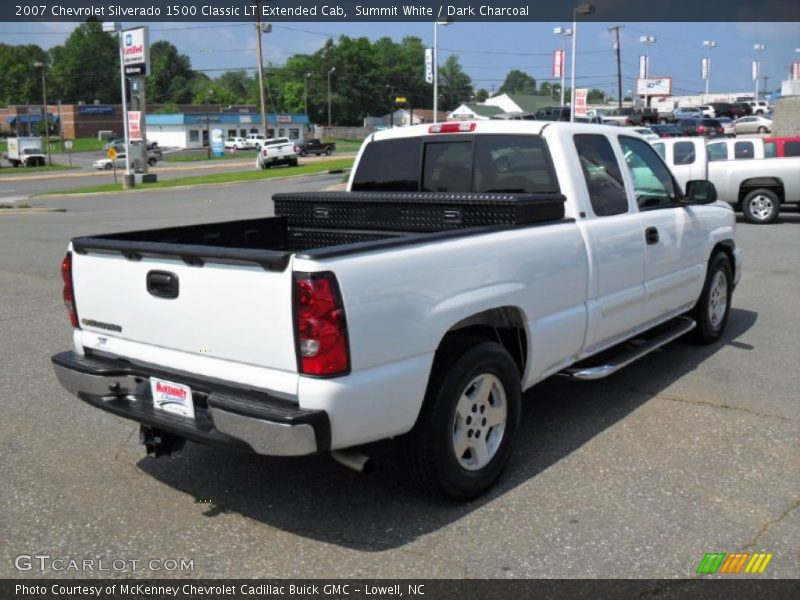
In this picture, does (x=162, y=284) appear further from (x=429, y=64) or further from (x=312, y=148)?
(x=312, y=148)

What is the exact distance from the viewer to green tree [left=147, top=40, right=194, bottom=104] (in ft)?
539

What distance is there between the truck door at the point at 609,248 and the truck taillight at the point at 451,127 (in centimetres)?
72

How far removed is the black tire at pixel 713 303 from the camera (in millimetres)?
6637

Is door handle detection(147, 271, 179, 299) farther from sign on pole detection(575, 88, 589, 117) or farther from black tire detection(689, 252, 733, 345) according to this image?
sign on pole detection(575, 88, 589, 117)

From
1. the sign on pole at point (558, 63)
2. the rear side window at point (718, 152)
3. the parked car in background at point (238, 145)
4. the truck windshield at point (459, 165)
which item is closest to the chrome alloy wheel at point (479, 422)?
the truck windshield at point (459, 165)

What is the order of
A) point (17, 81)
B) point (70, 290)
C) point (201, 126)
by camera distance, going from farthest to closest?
point (17, 81) → point (201, 126) → point (70, 290)

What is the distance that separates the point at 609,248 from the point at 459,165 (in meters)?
1.14

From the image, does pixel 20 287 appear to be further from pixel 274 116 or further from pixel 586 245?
pixel 274 116

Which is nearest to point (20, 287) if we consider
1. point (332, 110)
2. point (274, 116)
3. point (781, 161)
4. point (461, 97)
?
point (781, 161)

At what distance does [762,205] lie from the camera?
16.4 m

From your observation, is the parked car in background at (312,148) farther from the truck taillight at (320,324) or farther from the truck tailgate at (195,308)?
the truck taillight at (320,324)

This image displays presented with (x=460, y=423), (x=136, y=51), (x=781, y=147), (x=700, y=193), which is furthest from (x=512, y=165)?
(x=136, y=51)

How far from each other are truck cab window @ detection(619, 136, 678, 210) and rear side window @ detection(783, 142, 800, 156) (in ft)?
39.1
